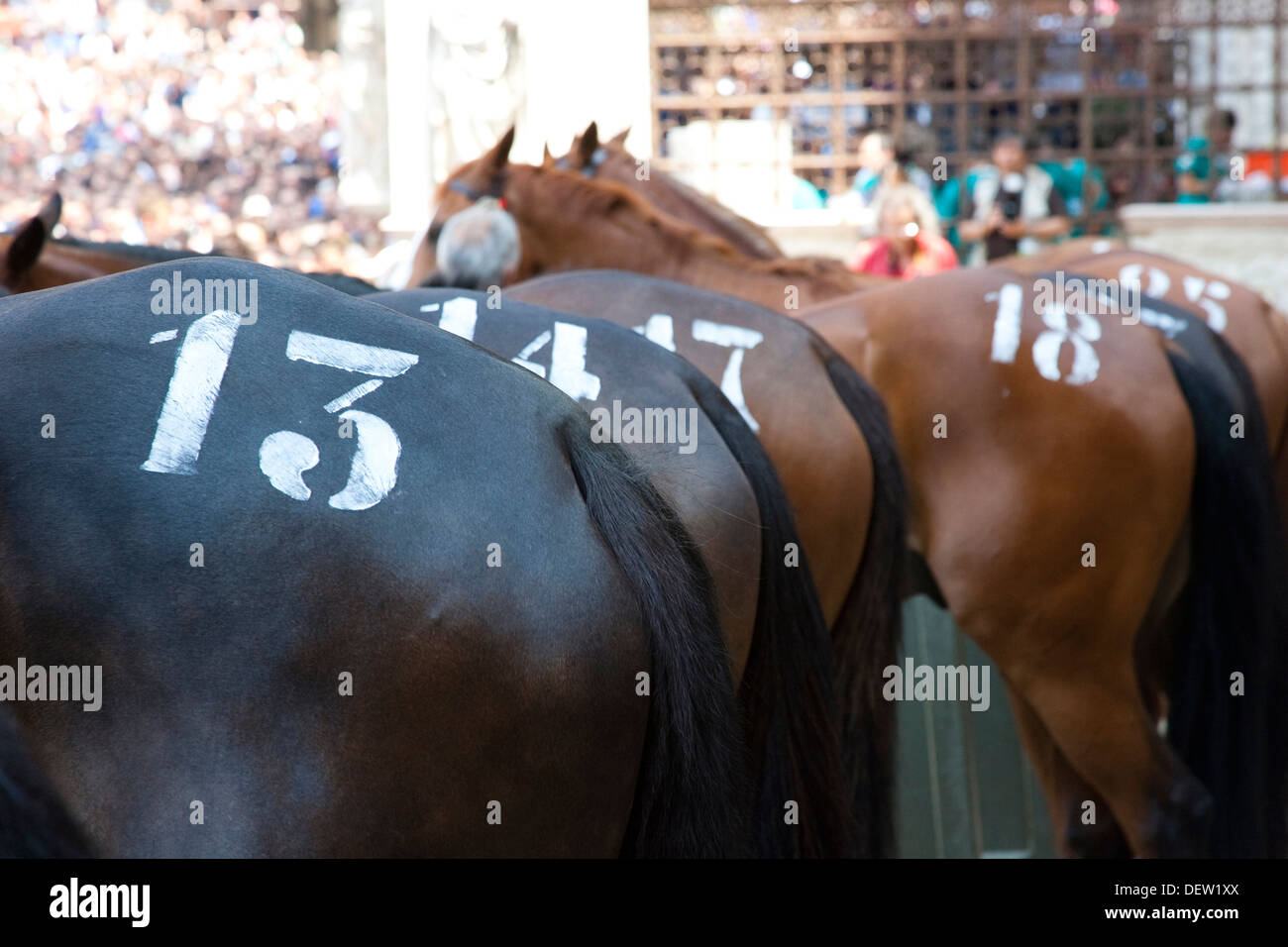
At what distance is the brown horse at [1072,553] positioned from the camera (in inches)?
145

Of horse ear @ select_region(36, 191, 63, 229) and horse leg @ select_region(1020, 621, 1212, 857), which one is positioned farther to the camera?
horse ear @ select_region(36, 191, 63, 229)

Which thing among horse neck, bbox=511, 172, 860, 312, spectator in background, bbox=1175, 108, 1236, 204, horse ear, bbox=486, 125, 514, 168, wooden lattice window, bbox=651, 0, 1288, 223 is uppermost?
wooden lattice window, bbox=651, 0, 1288, 223

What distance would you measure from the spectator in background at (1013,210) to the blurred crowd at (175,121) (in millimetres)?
6579

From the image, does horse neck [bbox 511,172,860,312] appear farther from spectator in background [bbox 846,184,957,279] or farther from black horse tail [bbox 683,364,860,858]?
spectator in background [bbox 846,184,957,279]

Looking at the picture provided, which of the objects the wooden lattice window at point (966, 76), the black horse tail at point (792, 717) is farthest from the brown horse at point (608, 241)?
the wooden lattice window at point (966, 76)

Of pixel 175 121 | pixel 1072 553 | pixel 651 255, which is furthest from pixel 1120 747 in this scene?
pixel 175 121

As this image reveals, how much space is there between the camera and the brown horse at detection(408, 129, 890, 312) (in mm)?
4516

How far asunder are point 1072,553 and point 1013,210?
6.75 meters

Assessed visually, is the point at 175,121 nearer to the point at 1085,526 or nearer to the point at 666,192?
the point at 666,192

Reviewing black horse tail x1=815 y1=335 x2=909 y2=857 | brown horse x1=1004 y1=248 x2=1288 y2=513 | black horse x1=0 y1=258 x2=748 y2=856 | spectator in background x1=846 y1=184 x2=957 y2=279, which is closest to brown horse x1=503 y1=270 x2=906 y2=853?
black horse tail x1=815 y1=335 x2=909 y2=857

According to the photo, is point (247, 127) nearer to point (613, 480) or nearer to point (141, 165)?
point (141, 165)

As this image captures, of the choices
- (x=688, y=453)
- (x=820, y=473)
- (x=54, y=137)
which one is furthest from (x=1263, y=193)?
(x=54, y=137)

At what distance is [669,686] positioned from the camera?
1622 mm

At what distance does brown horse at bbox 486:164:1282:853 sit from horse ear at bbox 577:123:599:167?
2.42 meters
